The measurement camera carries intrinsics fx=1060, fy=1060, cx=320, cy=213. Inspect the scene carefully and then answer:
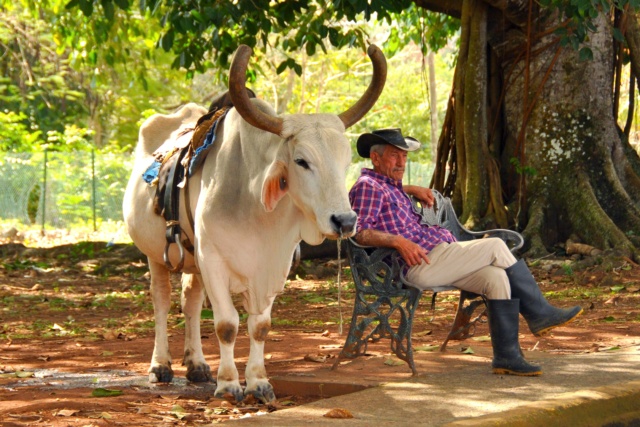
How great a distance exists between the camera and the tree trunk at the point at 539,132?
1147 centimetres

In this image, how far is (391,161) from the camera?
5863mm

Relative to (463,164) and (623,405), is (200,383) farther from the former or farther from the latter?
(463,164)

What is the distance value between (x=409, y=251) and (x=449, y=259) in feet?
0.79

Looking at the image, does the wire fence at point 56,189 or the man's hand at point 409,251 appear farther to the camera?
the wire fence at point 56,189

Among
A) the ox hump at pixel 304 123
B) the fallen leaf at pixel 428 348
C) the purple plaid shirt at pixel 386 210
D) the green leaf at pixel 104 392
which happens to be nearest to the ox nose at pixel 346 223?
the ox hump at pixel 304 123

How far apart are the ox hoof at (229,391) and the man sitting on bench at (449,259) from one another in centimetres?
102

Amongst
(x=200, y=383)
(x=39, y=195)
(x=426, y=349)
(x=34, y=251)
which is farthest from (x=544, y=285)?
(x=39, y=195)

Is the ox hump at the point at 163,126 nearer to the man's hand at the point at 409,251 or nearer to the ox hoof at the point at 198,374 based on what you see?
the ox hoof at the point at 198,374

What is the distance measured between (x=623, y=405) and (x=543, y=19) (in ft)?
24.5

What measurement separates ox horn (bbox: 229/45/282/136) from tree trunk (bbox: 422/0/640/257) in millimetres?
6613

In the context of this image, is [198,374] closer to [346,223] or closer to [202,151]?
[202,151]

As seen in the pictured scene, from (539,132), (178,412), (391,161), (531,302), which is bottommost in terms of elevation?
(178,412)

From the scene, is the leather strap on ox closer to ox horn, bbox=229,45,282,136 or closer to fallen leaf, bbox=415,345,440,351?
ox horn, bbox=229,45,282,136

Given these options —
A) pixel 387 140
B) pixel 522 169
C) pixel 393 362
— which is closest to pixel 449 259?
pixel 387 140
